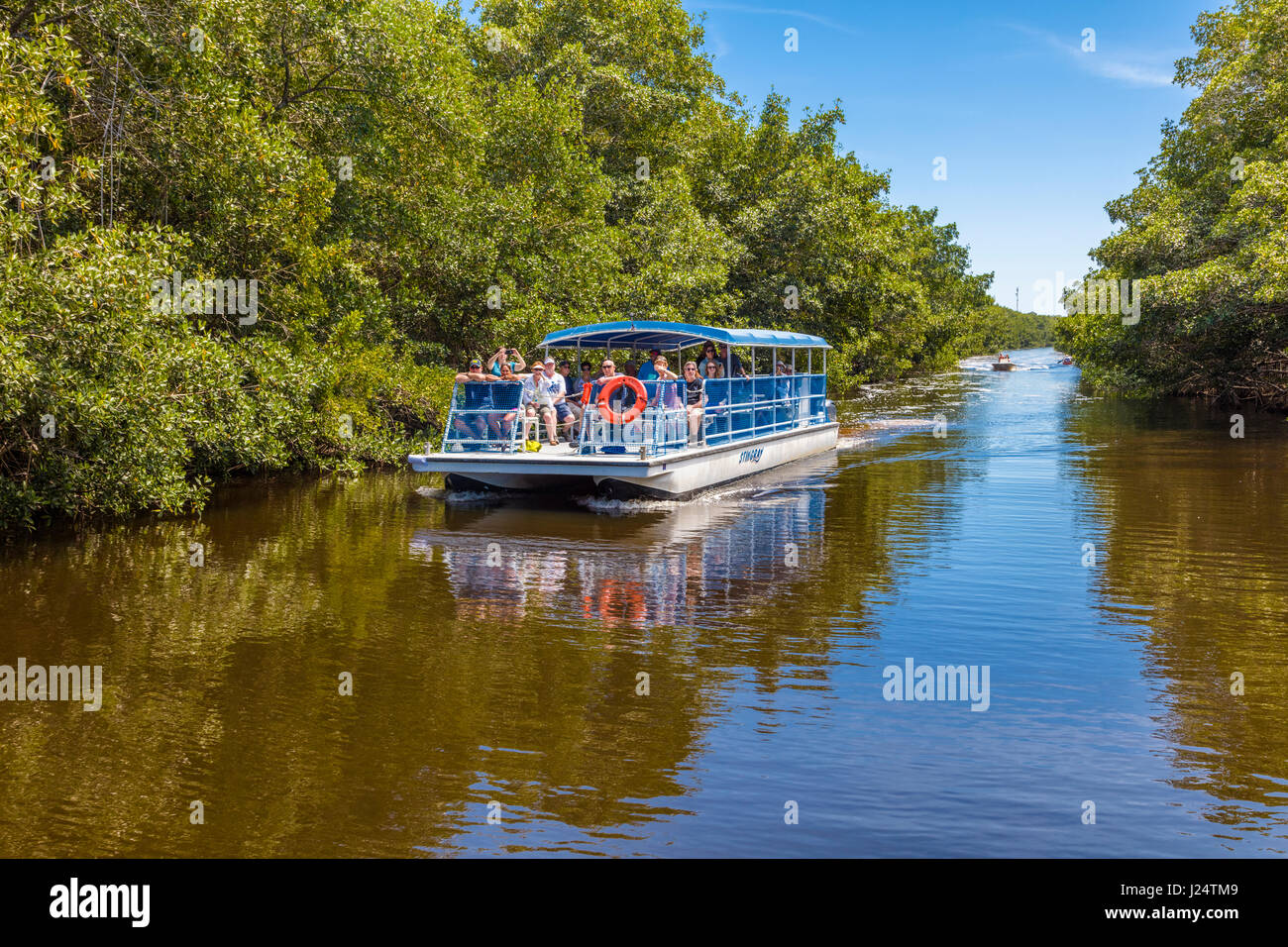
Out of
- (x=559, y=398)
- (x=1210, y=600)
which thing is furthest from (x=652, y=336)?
(x=1210, y=600)

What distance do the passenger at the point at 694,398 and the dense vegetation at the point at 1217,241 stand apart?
56.4 ft

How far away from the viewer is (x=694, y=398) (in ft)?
67.6

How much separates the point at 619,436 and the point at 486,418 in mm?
2303

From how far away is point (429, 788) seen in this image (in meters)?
6.33

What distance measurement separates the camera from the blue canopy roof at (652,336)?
784 inches

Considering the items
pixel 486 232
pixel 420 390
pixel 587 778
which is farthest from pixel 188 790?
pixel 486 232

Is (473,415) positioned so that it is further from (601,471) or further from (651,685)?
(651,685)

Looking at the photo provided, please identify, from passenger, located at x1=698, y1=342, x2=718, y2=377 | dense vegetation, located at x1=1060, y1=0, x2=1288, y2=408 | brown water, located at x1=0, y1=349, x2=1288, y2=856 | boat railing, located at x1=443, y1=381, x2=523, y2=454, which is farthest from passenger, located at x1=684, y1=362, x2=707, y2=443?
dense vegetation, located at x1=1060, y1=0, x2=1288, y2=408

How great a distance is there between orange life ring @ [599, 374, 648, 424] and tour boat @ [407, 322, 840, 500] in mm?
16

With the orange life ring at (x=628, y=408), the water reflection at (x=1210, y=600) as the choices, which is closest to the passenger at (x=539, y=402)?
the orange life ring at (x=628, y=408)

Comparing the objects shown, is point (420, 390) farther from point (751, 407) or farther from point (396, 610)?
point (396, 610)

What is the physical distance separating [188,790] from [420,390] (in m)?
18.8

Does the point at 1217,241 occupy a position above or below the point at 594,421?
above

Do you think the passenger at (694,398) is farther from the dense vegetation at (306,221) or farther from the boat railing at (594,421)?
the dense vegetation at (306,221)
